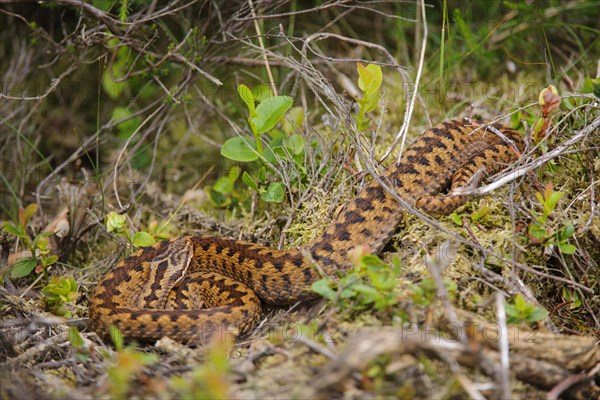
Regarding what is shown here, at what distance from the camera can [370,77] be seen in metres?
4.54

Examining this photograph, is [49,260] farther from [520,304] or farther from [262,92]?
[520,304]

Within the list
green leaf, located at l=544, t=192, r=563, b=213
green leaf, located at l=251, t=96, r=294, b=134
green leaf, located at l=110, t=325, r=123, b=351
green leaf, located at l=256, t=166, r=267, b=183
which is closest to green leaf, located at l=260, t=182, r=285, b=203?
green leaf, located at l=256, t=166, r=267, b=183

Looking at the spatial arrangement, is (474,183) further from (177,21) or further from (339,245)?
(177,21)

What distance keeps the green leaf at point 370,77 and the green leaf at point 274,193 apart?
1117 millimetres

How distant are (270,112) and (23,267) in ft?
7.75

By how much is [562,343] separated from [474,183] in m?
1.25

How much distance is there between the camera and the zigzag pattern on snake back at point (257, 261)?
412 cm

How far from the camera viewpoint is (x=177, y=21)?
666cm

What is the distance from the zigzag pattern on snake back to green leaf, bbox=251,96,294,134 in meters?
0.95

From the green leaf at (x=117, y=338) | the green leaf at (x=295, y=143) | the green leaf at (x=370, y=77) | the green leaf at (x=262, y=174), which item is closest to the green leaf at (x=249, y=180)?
the green leaf at (x=262, y=174)

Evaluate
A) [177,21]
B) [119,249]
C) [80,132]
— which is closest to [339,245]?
[119,249]

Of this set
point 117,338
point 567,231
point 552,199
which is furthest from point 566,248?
point 117,338

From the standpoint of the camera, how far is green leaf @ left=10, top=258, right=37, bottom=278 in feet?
15.0

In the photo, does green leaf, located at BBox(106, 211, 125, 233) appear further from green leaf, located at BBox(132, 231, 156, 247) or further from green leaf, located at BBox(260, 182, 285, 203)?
green leaf, located at BBox(260, 182, 285, 203)
